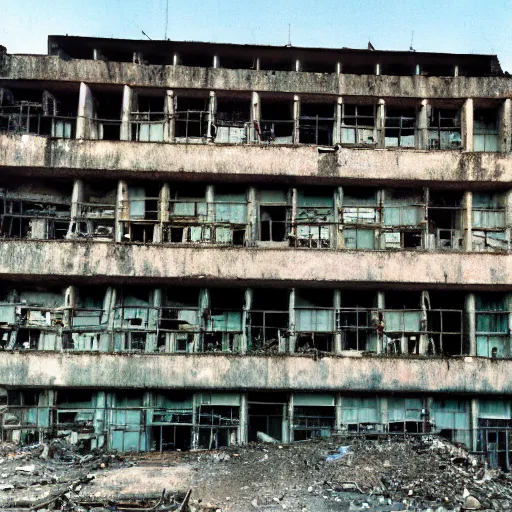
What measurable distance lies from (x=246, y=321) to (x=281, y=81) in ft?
28.9

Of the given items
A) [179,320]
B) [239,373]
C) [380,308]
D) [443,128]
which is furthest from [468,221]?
[179,320]

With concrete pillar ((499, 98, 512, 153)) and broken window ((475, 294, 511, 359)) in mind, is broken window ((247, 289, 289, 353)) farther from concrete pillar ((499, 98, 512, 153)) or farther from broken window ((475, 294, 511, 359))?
concrete pillar ((499, 98, 512, 153))

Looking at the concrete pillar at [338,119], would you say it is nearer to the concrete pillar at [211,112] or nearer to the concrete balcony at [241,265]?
the concrete pillar at [211,112]

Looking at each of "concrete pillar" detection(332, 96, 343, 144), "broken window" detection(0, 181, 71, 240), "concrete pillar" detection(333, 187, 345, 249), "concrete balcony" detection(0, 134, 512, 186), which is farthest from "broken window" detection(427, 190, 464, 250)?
"broken window" detection(0, 181, 71, 240)

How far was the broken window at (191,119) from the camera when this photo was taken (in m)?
21.4

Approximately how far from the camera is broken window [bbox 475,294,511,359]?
20094 millimetres

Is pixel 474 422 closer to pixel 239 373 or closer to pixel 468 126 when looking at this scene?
pixel 239 373

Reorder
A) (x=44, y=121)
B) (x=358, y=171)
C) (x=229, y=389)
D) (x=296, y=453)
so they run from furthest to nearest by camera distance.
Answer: (x=44, y=121) → (x=358, y=171) → (x=229, y=389) → (x=296, y=453)

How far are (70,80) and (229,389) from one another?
1232 centimetres

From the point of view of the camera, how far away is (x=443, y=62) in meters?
22.4

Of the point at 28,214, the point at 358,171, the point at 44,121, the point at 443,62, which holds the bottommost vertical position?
the point at 28,214

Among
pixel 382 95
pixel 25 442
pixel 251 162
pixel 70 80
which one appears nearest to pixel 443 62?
pixel 382 95

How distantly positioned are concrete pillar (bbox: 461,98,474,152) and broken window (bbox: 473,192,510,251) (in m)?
1.84

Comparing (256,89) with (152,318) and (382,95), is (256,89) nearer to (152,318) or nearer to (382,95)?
(382,95)
